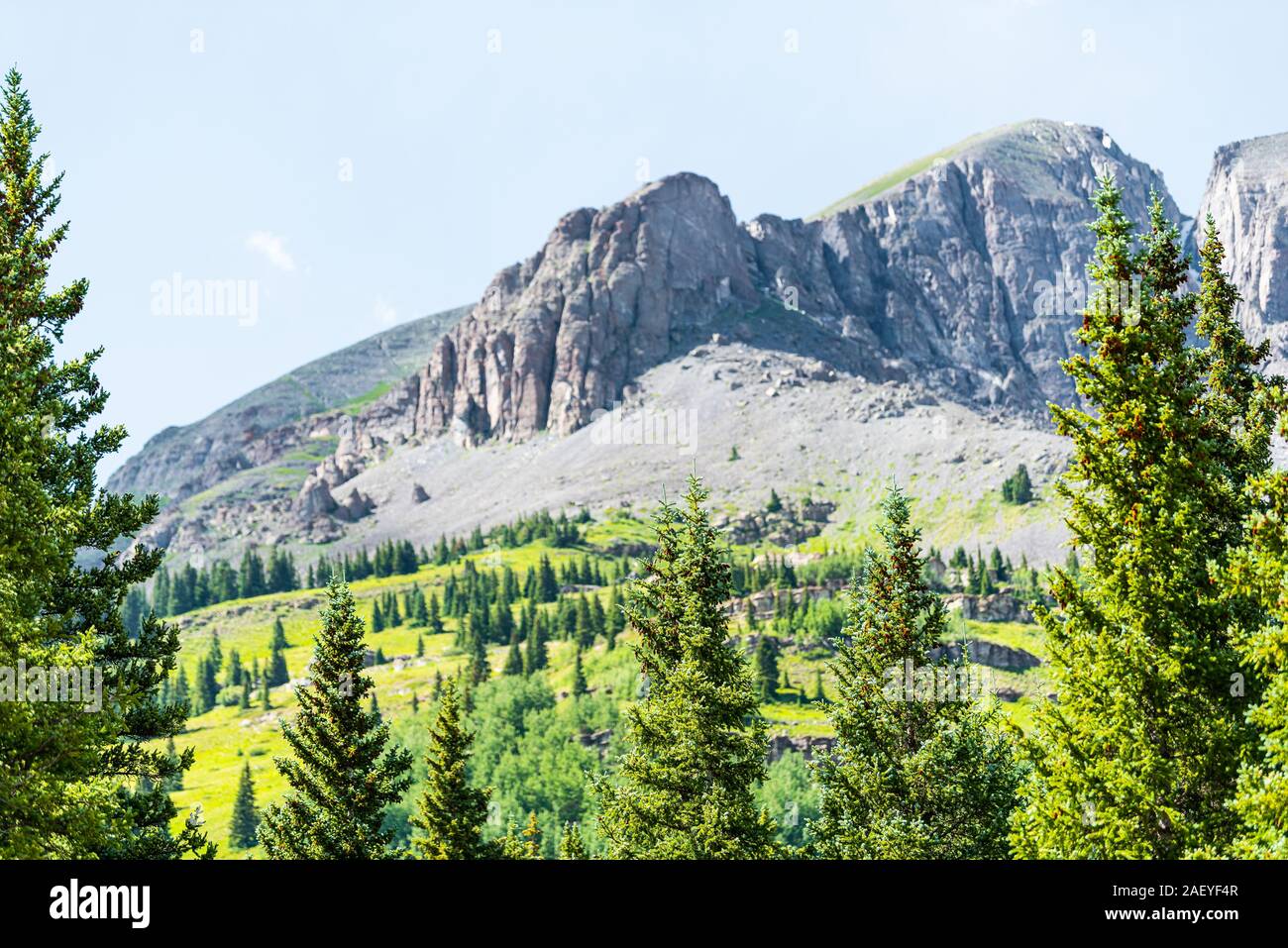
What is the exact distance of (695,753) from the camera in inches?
1475

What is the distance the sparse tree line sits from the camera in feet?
71.3

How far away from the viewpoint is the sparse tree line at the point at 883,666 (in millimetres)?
21719

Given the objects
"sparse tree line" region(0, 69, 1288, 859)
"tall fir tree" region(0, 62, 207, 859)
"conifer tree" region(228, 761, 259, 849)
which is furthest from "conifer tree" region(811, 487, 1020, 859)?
"conifer tree" region(228, 761, 259, 849)

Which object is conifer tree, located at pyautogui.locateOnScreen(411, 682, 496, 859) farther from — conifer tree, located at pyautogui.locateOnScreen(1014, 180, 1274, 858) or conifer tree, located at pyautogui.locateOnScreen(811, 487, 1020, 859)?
conifer tree, located at pyautogui.locateOnScreen(1014, 180, 1274, 858)

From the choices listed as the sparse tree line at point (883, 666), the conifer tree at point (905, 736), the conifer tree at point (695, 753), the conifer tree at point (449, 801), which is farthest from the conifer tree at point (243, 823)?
the conifer tree at point (905, 736)

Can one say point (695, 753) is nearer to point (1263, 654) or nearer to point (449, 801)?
point (449, 801)

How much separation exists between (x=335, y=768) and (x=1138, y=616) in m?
30.4

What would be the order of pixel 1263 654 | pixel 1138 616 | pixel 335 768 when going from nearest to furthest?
pixel 1263 654 < pixel 1138 616 < pixel 335 768

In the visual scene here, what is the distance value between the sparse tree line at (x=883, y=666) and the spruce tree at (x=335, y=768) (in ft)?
0.40

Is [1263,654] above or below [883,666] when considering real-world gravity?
above

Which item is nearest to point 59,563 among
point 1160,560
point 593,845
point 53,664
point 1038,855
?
point 53,664

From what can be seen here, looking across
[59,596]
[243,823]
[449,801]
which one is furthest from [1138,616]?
[243,823]

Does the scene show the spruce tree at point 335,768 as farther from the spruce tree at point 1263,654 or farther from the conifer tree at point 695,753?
the spruce tree at point 1263,654
